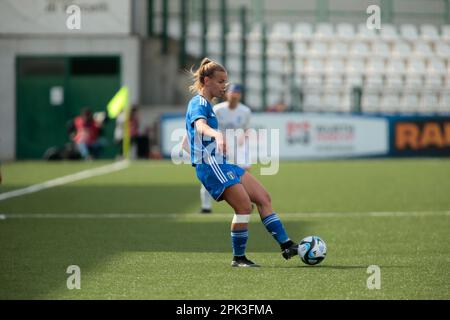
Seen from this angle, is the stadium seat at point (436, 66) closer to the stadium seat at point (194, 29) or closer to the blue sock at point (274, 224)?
the stadium seat at point (194, 29)

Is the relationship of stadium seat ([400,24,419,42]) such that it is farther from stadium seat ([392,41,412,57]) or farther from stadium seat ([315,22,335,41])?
stadium seat ([315,22,335,41])

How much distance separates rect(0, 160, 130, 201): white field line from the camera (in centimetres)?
1972

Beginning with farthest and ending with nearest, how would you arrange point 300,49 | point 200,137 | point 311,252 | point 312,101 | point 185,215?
point 300,49, point 312,101, point 185,215, point 311,252, point 200,137

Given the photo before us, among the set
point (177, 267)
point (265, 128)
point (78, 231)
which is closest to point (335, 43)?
point (265, 128)

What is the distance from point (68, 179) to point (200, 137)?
14862mm

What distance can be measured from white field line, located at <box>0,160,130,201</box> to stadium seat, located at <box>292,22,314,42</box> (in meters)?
8.96

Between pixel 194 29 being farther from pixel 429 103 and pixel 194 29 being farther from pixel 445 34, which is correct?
pixel 445 34

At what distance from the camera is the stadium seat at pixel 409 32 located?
3912 cm

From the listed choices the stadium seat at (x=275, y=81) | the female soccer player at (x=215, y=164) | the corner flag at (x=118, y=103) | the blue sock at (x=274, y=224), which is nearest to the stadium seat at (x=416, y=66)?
the stadium seat at (x=275, y=81)

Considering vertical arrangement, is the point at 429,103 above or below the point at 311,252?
above

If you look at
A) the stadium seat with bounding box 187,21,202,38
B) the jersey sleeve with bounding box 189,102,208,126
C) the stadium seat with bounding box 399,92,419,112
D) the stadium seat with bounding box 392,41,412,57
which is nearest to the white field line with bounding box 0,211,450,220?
the jersey sleeve with bounding box 189,102,208,126

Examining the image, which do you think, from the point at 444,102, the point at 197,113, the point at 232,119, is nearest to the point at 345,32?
the point at 444,102

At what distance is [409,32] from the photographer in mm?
39250
